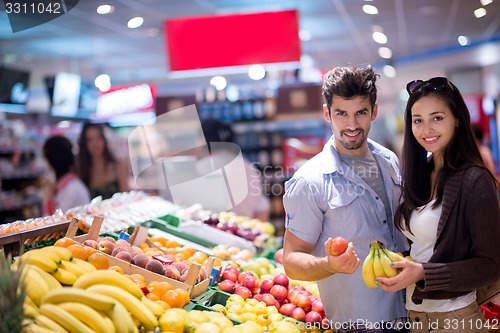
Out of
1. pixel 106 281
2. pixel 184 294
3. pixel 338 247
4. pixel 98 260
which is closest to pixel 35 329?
pixel 106 281

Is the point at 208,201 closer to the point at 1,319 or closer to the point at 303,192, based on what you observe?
the point at 303,192

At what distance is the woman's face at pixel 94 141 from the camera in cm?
Answer: 639

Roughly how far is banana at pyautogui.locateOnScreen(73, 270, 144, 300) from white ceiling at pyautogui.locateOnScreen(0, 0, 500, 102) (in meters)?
2.98

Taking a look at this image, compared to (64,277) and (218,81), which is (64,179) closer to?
(64,277)

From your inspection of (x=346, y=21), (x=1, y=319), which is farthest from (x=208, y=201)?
(x=346, y=21)

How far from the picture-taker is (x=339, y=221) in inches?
114

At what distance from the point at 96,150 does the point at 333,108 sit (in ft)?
13.9

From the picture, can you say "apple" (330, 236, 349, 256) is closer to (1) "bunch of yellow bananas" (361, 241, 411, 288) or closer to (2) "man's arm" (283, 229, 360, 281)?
(2) "man's arm" (283, 229, 360, 281)

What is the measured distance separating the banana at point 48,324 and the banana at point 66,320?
1 centimetres

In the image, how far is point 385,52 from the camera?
48.2 feet

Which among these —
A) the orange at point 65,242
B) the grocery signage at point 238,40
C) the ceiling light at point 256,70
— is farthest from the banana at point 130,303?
the ceiling light at point 256,70

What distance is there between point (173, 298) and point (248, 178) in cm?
346

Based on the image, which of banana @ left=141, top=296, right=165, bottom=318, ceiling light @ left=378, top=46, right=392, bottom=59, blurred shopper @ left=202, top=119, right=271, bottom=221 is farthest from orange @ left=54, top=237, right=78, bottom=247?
ceiling light @ left=378, top=46, right=392, bottom=59

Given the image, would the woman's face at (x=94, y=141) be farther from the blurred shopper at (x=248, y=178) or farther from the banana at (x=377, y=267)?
the banana at (x=377, y=267)
